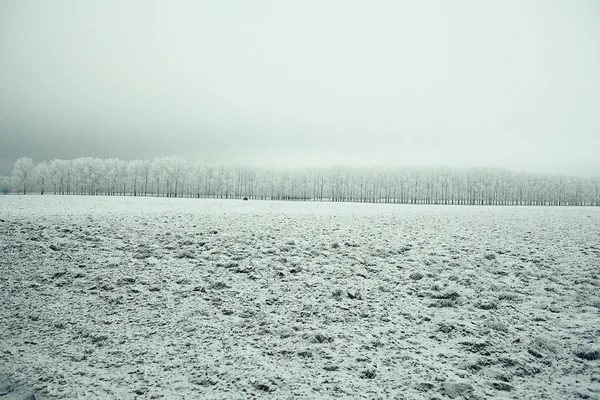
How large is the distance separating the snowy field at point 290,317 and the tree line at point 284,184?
109 metres

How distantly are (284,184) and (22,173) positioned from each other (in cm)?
9267

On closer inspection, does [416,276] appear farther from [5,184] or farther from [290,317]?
[5,184]

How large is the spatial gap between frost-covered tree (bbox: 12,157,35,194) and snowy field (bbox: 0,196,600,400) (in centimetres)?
11636

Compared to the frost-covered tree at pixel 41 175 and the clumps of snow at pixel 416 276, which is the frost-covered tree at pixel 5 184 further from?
the clumps of snow at pixel 416 276

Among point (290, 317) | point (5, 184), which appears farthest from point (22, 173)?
point (290, 317)

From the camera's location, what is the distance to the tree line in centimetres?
11262

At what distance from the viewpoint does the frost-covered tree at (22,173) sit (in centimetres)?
9631

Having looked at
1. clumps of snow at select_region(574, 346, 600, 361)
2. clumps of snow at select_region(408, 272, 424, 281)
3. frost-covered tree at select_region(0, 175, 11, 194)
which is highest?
frost-covered tree at select_region(0, 175, 11, 194)

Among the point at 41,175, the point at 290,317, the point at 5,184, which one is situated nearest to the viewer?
the point at 290,317

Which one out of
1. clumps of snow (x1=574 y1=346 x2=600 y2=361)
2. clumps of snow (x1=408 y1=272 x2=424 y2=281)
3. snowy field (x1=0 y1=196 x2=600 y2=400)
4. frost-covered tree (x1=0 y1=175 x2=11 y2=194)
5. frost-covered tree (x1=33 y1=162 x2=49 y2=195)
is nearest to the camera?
snowy field (x1=0 y1=196 x2=600 y2=400)

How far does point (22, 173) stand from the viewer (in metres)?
97.4

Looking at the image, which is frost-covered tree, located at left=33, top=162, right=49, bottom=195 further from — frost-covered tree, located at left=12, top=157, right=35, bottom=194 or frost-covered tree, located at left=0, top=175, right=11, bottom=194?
frost-covered tree, located at left=0, top=175, right=11, bottom=194

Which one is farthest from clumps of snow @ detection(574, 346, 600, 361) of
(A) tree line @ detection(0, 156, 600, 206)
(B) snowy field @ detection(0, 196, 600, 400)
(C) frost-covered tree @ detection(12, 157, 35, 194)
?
(C) frost-covered tree @ detection(12, 157, 35, 194)

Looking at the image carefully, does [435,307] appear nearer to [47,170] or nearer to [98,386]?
[98,386]
